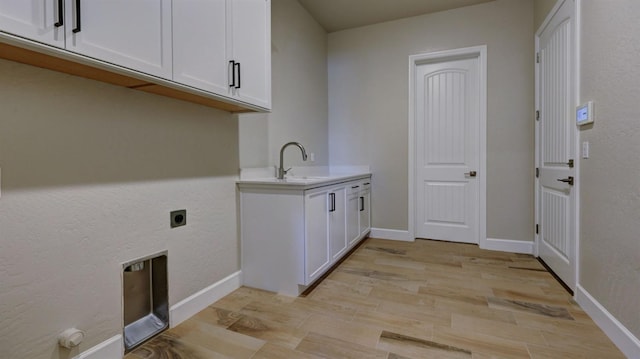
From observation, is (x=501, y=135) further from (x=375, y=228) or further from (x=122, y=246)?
(x=122, y=246)

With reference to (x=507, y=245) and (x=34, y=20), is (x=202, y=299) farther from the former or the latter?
(x=507, y=245)

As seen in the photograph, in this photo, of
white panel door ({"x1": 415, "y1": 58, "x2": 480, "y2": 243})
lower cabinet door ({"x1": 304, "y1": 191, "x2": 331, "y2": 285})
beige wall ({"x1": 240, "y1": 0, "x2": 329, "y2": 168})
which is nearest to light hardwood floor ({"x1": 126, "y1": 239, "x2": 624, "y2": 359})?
lower cabinet door ({"x1": 304, "y1": 191, "x2": 331, "y2": 285})

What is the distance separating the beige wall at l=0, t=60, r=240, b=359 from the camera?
1156 millimetres

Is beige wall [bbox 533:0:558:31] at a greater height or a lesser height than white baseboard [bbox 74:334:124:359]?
greater

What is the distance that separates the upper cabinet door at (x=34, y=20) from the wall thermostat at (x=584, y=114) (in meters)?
2.76

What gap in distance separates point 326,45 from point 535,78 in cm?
249

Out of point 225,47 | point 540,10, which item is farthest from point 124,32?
point 540,10

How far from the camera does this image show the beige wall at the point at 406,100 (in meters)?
3.17

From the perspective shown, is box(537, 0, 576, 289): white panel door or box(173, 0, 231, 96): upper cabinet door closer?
box(173, 0, 231, 96): upper cabinet door

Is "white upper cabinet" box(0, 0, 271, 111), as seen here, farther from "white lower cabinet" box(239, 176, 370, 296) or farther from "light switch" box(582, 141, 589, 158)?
"light switch" box(582, 141, 589, 158)

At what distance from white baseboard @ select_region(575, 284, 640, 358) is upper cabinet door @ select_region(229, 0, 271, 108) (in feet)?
8.03

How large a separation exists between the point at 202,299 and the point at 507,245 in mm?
3155

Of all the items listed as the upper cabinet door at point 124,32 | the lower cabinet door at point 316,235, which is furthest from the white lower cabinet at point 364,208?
the upper cabinet door at point 124,32

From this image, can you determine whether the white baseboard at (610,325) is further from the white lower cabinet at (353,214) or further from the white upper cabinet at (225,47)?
the white upper cabinet at (225,47)
